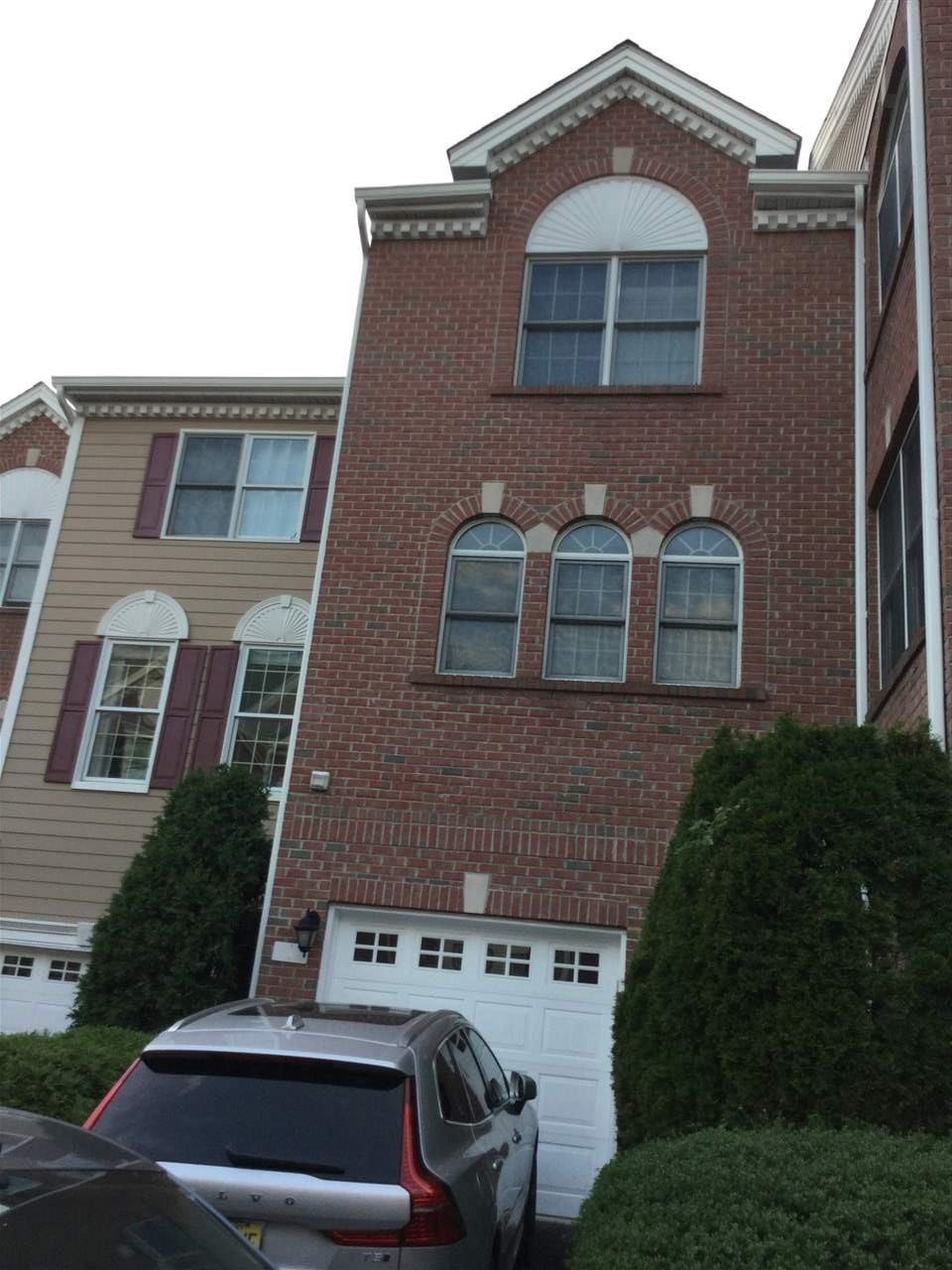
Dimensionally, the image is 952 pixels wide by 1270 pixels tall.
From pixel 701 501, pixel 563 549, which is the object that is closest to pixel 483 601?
pixel 563 549

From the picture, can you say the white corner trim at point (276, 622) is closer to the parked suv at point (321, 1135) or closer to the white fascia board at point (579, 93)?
the white fascia board at point (579, 93)

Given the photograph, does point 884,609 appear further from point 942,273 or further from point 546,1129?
point 546,1129

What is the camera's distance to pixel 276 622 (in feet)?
45.5

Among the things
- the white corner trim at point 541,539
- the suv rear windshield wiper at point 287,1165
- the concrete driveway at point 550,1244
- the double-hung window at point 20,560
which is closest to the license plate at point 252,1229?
the suv rear windshield wiper at point 287,1165

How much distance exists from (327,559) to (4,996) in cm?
649

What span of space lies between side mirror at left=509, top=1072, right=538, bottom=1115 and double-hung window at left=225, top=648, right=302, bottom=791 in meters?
6.69

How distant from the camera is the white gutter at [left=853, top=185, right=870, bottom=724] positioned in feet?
31.6

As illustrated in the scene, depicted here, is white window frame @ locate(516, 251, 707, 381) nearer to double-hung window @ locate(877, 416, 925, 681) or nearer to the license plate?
double-hung window @ locate(877, 416, 925, 681)

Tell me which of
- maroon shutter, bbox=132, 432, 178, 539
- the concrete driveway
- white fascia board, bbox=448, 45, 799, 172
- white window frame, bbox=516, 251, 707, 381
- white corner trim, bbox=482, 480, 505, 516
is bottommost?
the concrete driveway

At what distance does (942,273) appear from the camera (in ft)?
25.8

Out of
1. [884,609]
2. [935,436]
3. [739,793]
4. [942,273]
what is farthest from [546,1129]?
[942,273]

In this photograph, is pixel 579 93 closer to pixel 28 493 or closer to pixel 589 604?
pixel 589 604

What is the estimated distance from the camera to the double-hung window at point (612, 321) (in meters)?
11.2

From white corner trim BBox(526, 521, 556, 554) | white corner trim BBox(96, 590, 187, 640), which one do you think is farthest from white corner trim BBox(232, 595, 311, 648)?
white corner trim BBox(526, 521, 556, 554)
